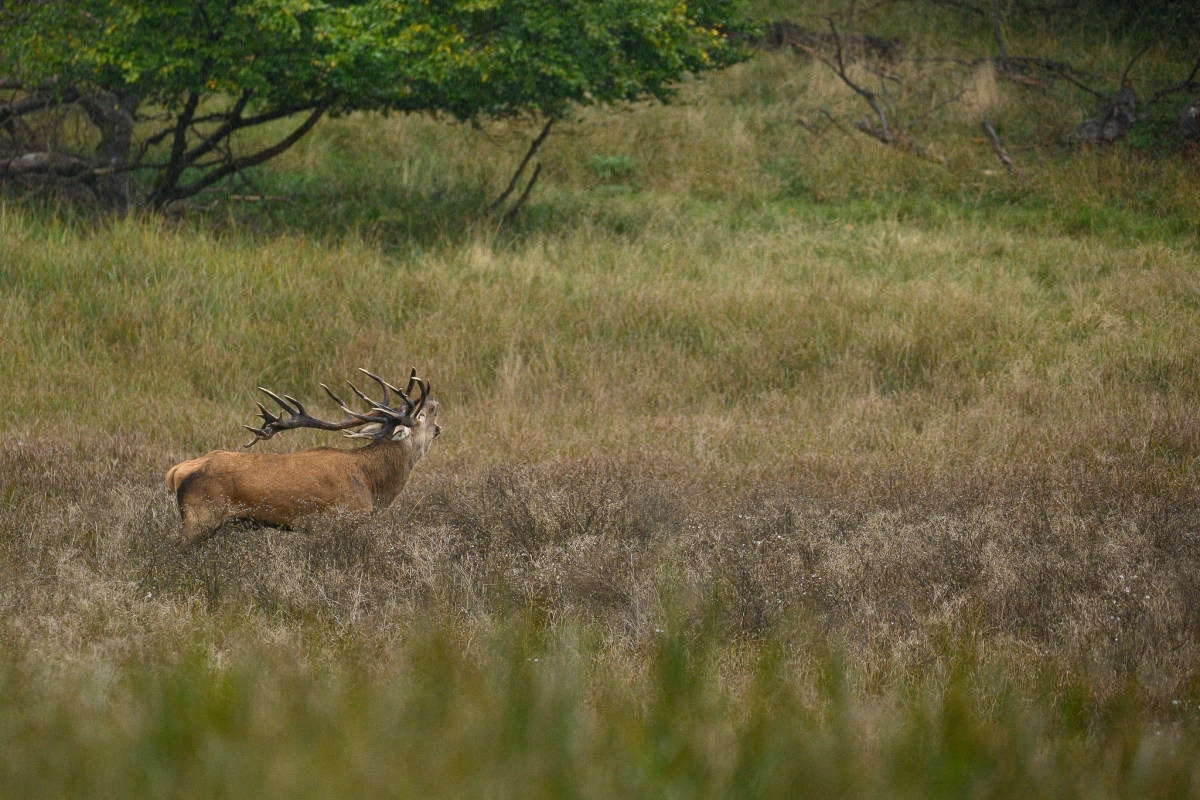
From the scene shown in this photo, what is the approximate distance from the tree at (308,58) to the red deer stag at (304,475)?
7283 mm

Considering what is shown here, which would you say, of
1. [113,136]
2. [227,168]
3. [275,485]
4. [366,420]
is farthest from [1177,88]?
[275,485]

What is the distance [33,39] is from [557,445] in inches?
340

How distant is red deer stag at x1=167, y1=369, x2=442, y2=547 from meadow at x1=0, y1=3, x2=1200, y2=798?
20 centimetres

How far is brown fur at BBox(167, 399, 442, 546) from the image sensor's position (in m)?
5.18

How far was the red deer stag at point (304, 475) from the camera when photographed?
518 cm

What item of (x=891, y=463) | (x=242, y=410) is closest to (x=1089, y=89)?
(x=891, y=463)

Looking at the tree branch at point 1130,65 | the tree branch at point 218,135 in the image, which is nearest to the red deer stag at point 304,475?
the tree branch at point 218,135

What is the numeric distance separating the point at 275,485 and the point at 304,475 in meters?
0.17

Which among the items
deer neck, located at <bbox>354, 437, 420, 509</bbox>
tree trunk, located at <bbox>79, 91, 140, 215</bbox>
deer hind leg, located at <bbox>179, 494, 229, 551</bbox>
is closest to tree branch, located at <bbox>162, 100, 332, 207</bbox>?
tree trunk, located at <bbox>79, 91, 140, 215</bbox>

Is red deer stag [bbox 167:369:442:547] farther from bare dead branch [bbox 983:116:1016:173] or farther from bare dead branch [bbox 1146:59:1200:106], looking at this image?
bare dead branch [bbox 1146:59:1200:106]

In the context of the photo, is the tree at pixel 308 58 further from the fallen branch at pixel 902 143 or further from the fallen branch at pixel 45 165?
the fallen branch at pixel 902 143

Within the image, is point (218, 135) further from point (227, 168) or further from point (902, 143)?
point (902, 143)

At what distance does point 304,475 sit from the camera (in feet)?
17.8

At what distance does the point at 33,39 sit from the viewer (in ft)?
40.5
